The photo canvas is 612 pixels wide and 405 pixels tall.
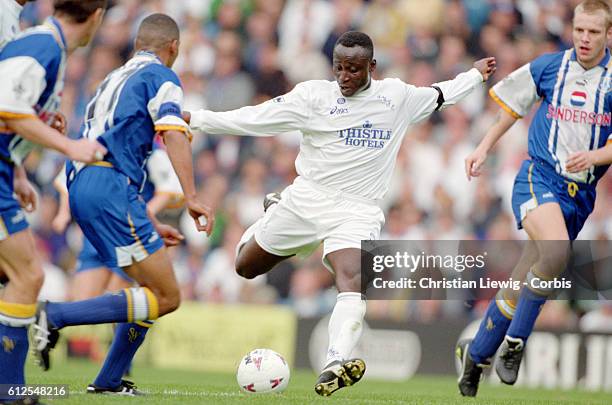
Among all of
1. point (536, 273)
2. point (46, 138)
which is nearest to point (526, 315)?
point (536, 273)


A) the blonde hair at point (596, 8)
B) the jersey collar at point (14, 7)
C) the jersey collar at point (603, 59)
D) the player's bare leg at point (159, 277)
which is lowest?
the player's bare leg at point (159, 277)

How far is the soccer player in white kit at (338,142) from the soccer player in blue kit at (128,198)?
109 centimetres

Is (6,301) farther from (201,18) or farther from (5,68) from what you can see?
(201,18)

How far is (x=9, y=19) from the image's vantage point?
24.1 feet

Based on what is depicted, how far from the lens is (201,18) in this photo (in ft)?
62.6

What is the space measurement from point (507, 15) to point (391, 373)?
20.4 ft

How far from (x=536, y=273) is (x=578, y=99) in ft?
4.99

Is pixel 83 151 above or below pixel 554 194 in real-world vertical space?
below

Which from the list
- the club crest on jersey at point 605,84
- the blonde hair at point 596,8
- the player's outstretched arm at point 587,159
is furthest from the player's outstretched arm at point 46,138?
the club crest on jersey at point 605,84

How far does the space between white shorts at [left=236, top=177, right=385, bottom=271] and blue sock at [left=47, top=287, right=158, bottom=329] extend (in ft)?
5.95

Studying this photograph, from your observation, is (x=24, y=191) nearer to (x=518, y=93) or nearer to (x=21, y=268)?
(x=21, y=268)

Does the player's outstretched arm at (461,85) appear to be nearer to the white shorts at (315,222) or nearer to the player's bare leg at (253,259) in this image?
the white shorts at (315,222)

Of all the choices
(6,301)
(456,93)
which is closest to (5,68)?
(6,301)

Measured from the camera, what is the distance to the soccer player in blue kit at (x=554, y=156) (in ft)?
29.9
